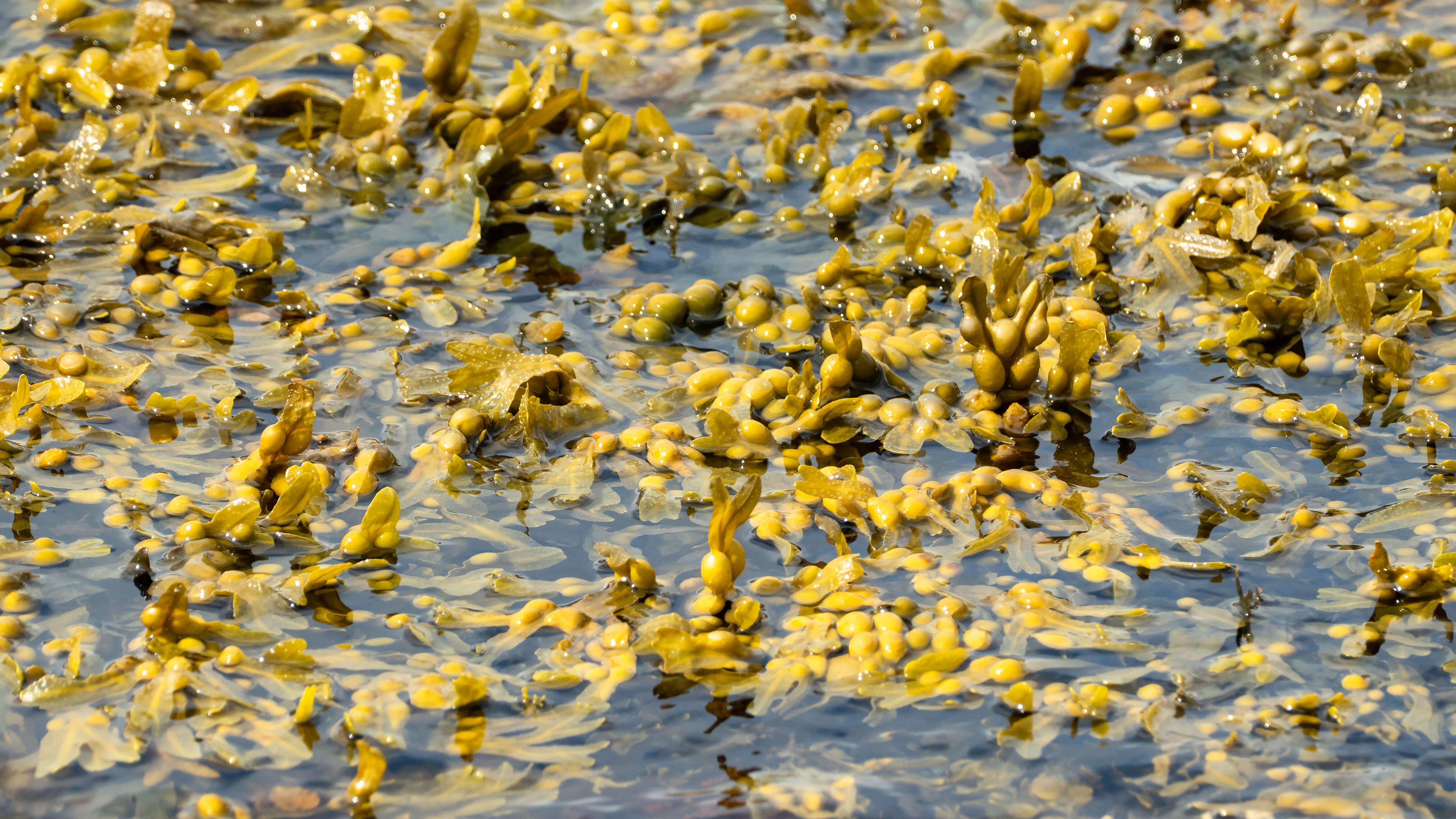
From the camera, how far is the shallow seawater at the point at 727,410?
2.10m

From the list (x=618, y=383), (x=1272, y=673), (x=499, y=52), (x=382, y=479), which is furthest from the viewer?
(x=499, y=52)

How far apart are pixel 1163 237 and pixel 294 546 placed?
236 centimetres

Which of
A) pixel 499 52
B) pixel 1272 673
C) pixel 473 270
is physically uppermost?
pixel 499 52

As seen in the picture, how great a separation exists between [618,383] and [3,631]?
4.56 ft

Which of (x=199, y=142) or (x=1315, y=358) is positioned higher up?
(x=199, y=142)

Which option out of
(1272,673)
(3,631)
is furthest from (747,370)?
(3,631)

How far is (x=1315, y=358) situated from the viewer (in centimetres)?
302

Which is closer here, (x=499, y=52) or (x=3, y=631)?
(x=3, y=631)

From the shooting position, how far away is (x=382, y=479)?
270cm

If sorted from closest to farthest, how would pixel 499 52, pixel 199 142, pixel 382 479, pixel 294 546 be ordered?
pixel 294 546
pixel 382 479
pixel 199 142
pixel 499 52

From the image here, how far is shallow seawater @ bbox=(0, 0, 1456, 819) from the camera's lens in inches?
82.7

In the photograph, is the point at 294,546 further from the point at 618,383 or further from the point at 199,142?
the point at 199,142

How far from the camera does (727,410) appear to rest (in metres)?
2.85

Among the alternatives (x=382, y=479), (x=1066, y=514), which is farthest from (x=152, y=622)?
(x=1066, y=514)
